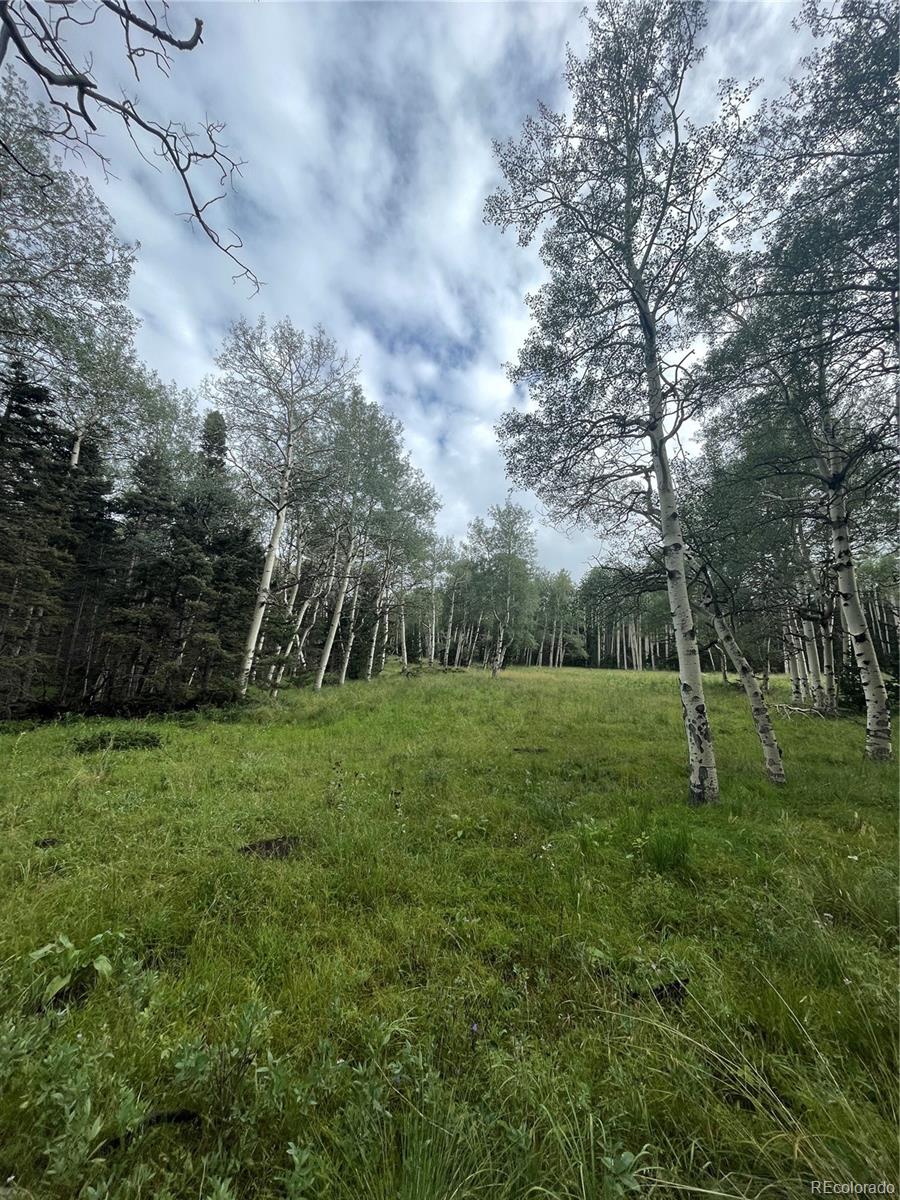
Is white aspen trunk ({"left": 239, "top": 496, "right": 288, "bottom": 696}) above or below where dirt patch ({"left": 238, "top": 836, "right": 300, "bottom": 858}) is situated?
above

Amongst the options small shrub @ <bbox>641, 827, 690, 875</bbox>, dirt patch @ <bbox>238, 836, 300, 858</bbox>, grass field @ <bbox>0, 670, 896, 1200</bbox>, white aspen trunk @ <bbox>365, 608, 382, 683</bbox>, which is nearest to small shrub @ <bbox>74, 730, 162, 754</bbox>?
grass field @ <bbox>0, 670, 896, 1200</bbox>

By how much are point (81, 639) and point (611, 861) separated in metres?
23.3

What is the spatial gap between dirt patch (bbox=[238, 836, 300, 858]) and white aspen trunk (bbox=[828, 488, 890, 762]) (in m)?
10.5

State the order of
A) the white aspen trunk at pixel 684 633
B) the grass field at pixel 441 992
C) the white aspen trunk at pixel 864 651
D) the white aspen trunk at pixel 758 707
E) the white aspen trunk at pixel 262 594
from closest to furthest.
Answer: the grass field at pixel 441 992 → the white aspen trunk at pixel 684 633 → the white aspen trunk at pixel 758 707 → the white aspen trunk at pixel 864 651 → the white aspen trunk at pixel 262 594

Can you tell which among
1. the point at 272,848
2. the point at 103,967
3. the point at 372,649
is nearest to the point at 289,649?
the point at 372,649

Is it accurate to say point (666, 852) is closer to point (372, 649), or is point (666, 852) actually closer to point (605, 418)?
point (605, 418)

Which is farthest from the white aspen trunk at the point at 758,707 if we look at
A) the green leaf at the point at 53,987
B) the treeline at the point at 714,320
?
the green leaf at the point at 53,987

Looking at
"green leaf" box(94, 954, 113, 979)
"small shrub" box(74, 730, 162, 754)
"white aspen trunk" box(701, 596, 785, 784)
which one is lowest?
"green leaf" box(94, 954, 113, 979)

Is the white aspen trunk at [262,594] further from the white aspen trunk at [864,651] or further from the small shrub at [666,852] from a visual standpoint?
the white aspen trunk at [864,651]

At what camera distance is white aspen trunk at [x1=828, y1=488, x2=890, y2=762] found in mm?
7906

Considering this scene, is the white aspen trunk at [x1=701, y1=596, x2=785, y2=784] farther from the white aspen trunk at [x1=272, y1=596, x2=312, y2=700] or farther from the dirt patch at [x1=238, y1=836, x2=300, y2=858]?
the white aspen trunk at [x1=272, y1=596, x2=312, y2=700]

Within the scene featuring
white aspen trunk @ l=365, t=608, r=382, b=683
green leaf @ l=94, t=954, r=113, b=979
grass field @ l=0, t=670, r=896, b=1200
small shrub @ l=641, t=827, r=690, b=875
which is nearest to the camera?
grass field @ l=0, t=670, r=896, b=1200

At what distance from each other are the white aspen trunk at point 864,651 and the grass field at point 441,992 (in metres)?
3.16

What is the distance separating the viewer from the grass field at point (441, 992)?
1637mm
